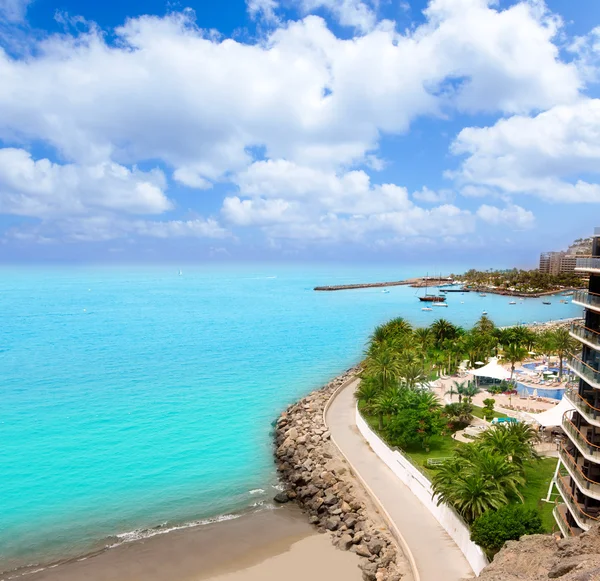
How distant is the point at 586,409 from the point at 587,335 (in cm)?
298

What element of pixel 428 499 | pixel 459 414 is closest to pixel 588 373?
pixel 428 499

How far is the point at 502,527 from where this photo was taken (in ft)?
62.6

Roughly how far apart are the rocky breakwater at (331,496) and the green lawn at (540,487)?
7414mm

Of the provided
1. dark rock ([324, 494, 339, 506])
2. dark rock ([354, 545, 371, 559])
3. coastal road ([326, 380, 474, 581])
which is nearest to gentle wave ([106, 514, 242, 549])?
dark rock ([324, 494, 339, 506])

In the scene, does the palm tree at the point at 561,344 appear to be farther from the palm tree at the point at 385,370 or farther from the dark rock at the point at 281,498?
the dark rock at the point at 281,498

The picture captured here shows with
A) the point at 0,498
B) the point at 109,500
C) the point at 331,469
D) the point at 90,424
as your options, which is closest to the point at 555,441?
the point at 331,469

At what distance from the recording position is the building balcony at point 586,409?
19.0 metres

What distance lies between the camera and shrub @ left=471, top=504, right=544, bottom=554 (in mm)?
18891

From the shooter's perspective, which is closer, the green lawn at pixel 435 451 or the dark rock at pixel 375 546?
the dark rock at pixel 375 546

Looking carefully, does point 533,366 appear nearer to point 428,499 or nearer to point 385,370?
point 385,370

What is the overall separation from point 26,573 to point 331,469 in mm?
17363

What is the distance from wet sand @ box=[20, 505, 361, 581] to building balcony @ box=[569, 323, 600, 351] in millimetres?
14439

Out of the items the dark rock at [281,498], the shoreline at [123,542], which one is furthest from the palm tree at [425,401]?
the dark rock at [281,498]

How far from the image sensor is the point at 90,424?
160 feet
